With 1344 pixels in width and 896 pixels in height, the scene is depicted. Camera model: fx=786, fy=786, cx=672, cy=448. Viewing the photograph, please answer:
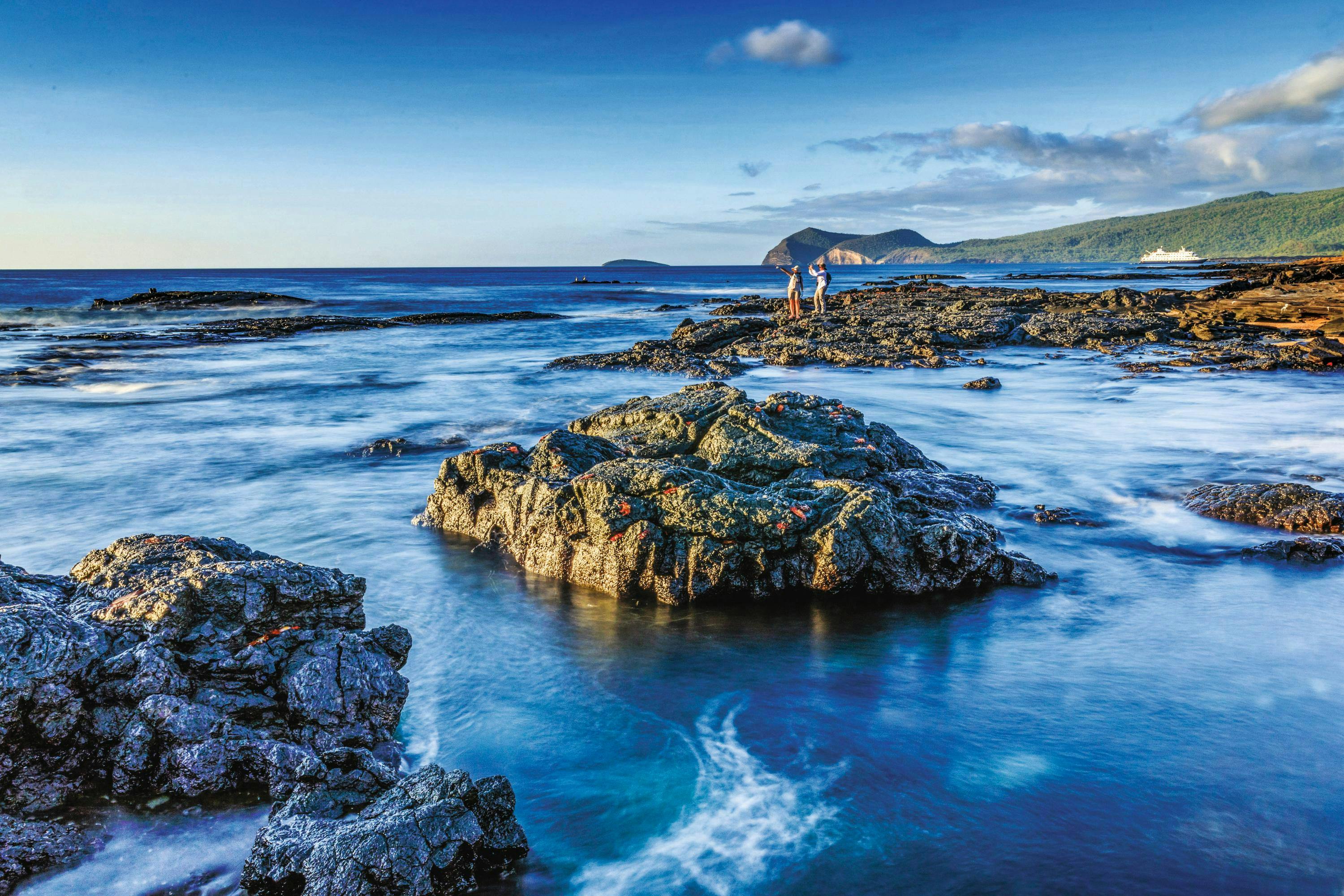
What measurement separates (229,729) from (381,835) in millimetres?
1172

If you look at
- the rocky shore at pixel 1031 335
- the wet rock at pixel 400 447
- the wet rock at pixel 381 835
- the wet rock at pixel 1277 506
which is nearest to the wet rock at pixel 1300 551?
the wet rock at pixel 1277 506

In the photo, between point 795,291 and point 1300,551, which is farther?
point 795,291

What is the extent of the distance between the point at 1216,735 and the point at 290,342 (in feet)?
102

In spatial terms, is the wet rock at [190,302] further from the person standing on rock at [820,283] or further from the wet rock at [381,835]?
the wet rock at [381,835]

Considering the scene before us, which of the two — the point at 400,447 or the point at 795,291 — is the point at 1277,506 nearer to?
the point at 400,447

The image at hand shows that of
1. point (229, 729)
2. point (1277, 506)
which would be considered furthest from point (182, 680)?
point (1277, 506)

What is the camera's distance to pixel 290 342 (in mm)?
29688

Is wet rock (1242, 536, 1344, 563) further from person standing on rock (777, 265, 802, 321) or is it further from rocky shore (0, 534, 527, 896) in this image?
person standing on rock (777, 265, 802, 321)

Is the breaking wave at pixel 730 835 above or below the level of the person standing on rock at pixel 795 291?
below

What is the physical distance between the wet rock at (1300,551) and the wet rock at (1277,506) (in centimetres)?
40

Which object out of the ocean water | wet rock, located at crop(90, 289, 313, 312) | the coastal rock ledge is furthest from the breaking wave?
wet rock, located at crop(90, 289, 313, 312)

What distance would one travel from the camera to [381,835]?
3137mm

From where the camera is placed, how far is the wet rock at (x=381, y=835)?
A: 3.06 metres

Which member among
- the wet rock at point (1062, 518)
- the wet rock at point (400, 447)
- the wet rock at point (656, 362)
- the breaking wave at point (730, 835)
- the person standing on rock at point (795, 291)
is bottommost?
the breaking wave at point (730, 835)
